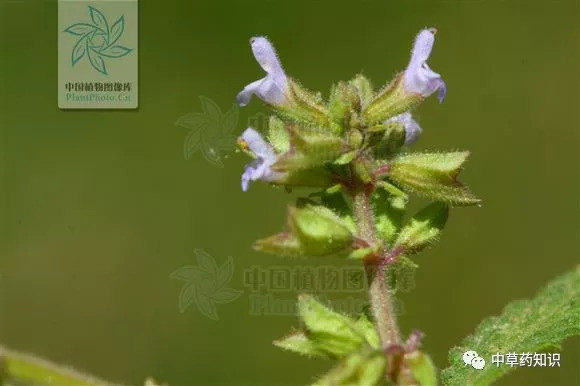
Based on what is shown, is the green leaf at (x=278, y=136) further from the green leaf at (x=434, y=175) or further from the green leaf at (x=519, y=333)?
the green leaf at (x=519, y=333)

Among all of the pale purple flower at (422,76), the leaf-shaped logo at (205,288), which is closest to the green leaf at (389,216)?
the pale purple flower at (422,76)

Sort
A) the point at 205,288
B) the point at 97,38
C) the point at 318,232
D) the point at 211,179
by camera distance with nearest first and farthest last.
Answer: the point at 318,232 < the point at 205,288 < the point at 97,38 < the point at 211,179

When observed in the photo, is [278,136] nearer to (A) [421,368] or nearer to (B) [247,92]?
(B) [247,92]

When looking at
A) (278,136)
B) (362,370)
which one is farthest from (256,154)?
(362,370)

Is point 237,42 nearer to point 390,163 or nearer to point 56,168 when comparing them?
point 56,168

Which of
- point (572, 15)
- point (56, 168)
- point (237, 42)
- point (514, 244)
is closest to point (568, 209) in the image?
point (514, 244)

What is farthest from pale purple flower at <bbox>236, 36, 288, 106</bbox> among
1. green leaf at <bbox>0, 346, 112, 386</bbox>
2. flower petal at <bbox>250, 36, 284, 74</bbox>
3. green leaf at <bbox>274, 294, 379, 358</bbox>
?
green leaf at <bbox>0, 346, 112, 386</bbox>

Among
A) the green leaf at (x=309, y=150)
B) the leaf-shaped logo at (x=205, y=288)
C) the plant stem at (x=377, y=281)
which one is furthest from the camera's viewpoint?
the leaf-shaped logo at (x=205, y=288)
